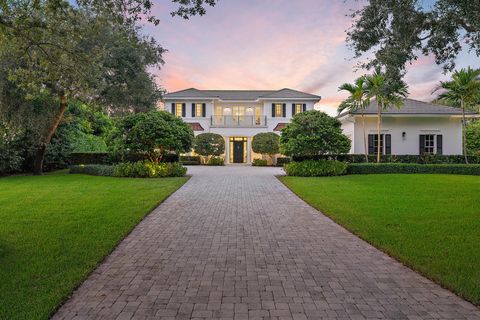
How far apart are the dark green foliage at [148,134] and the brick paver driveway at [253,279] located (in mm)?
11102

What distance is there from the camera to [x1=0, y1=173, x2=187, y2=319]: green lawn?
12.3 ft

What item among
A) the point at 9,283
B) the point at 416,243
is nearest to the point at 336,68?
the point at 416,243

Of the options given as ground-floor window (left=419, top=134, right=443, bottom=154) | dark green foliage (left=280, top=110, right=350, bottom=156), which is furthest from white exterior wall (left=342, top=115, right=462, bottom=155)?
dark green foliage (left=280, top=110, right=350, bottom=156)

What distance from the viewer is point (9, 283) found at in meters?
4.06

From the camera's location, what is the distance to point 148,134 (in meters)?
17.9

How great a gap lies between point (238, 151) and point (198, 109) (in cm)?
611

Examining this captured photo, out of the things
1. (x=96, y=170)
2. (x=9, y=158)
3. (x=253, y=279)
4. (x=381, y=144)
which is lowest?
(x=253, y=279)

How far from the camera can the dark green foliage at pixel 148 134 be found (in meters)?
18.0

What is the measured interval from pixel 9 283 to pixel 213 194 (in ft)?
28.3

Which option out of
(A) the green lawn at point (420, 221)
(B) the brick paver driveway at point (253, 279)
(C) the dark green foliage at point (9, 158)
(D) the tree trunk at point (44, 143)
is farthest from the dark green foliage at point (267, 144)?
(B) the brick paver driveway at point (253, 279)

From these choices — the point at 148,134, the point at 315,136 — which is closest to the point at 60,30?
the point at 148,134

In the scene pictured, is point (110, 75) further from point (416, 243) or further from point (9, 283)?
point (416, 243)

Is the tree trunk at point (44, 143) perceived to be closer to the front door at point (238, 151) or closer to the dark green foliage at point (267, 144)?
the dark green foliage at point (267, 144)

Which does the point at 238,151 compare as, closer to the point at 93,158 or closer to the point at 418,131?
the point at 93,158
